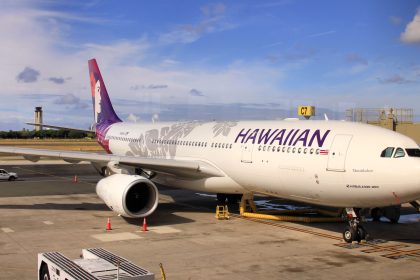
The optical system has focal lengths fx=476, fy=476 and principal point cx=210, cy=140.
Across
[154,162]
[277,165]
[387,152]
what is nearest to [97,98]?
[154,162]

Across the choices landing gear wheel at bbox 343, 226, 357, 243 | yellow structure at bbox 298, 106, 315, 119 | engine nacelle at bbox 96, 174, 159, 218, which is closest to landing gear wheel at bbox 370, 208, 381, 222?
landing gear wheel at bbox 343, 226, 357, 243

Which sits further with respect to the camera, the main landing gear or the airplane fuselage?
the main landing gear

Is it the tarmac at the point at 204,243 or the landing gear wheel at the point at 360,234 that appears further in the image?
the landing gear wheel at the point at 360,234

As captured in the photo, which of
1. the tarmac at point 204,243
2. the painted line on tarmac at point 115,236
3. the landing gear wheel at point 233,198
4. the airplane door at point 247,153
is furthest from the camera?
the landing gear wheel at point 233,198

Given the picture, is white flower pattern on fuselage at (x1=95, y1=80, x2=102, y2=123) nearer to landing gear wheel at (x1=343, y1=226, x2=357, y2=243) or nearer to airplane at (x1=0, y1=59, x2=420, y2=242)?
airplane at (x1=0, y1=59, x2=420, y2=242)

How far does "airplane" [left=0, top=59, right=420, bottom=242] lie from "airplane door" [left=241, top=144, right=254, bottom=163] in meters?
0.04

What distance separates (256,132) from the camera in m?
17.7

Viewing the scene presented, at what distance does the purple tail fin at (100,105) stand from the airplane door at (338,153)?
19977mm

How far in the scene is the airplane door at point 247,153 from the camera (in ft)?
55.9

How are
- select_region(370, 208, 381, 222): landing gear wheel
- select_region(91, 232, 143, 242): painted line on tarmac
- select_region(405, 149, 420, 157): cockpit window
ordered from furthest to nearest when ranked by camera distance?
select_region(370, 208, 381, 222): landing gear wheel → select_region(91, 232, 143, 242): painted line on tarmac → select_region(405, 149, 420, 157): cockpit window

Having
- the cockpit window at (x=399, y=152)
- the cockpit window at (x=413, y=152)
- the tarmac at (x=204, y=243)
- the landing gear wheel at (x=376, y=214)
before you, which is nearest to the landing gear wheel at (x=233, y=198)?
the tarmac at (x=204, y=243)

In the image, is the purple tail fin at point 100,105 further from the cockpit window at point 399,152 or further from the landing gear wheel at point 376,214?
the cockpit window at point 399,152

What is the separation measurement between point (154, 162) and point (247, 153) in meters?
4.18

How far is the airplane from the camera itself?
522 inches
